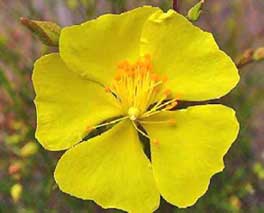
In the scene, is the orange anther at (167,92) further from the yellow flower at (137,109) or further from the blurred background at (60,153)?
the blurred background at (60,153)

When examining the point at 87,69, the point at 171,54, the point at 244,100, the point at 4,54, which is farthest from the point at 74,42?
the point at 244,100

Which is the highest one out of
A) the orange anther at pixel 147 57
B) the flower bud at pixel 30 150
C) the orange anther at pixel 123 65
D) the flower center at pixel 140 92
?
the orange anther at pixel 147 57

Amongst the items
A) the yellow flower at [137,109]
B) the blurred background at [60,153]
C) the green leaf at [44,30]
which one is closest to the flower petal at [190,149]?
the yellow flower at [137,109]

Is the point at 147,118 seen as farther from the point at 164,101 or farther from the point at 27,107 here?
the point at 27,107

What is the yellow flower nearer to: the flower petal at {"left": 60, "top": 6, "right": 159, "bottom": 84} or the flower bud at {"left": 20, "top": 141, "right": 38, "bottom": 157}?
the flower petal at {"left": 60, "top": 6, "right": 159, "bottom": 84}

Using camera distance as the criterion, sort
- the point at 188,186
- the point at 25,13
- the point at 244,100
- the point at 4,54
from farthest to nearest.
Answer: the point at 25,13 → the point at 244,100 → the point at 4,54 → the point at 188,186

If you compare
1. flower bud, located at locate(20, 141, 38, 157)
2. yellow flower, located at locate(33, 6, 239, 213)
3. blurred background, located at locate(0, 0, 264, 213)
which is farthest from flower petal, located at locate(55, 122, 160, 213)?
flower bud, located at locate(20, 141, 38, 157)

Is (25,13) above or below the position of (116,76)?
Result: below
